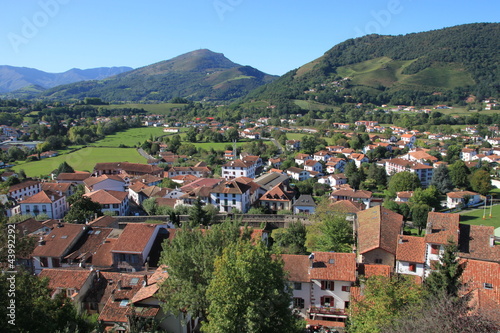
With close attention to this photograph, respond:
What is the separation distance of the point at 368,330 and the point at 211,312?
5.18 m

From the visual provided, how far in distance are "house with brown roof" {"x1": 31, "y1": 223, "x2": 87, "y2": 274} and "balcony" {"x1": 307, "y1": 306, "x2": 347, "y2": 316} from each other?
47.0ft

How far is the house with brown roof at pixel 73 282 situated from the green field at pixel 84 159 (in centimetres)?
5083

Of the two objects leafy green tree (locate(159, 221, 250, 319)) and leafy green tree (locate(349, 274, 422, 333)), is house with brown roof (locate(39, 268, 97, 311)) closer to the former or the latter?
leafy green tree (locate(159, 221, 250, 319))

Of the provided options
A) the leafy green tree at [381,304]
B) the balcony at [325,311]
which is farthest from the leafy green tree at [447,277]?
the balcony at [325,311]

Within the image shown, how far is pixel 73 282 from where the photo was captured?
1688 centimetres

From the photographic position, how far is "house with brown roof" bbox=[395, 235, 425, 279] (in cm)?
2008

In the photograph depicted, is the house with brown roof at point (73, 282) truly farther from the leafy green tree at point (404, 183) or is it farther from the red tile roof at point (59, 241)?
the leafy green tree at point (404, 183)

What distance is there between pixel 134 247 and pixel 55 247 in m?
5.38

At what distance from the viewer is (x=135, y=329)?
12406 mm

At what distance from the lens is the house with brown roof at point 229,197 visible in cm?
4009

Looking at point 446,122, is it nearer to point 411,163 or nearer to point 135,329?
point 411,163

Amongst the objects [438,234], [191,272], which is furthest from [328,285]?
[438,234]

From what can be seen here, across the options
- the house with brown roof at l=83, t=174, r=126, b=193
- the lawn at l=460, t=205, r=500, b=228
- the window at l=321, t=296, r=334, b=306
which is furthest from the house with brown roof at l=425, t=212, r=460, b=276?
the house with brown roof at l=83, t=174, r=126, b=193

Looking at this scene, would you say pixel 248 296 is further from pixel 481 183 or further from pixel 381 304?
pixel 481 183
